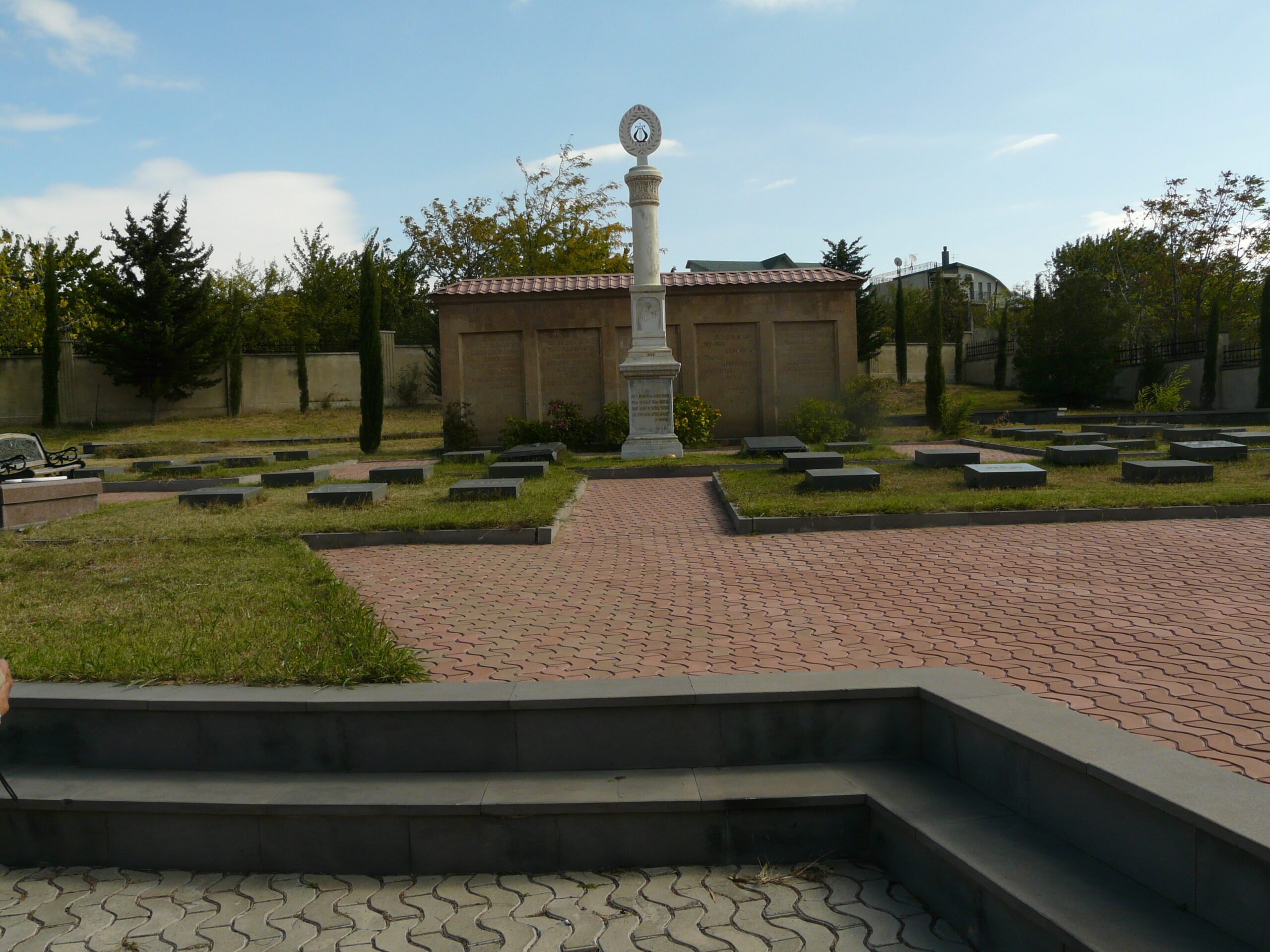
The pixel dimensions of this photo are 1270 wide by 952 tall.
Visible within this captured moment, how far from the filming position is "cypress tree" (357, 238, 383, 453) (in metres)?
24.2

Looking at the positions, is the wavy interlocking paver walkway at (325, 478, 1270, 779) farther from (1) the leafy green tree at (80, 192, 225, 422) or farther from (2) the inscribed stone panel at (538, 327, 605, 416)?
(1) the leafy green tree at (80, 192, 225, 422)

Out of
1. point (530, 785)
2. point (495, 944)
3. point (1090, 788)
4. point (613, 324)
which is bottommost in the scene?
point (495, 944)

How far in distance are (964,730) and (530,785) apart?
72.1 inches

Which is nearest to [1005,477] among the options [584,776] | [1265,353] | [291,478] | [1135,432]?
[1135,432]

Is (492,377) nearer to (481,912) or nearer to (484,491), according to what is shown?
(484,491)

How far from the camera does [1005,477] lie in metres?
12.1

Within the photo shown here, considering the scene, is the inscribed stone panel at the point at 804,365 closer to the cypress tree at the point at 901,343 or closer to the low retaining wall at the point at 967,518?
the low retaining wall at the point at 967,518

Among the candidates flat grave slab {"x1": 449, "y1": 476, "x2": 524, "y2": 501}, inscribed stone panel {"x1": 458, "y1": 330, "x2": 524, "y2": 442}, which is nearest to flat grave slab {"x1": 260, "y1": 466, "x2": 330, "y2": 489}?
flat grave slab {"x1": 449, "y1": 476, "x2": 524, "y2": 501}

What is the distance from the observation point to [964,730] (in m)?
3.83

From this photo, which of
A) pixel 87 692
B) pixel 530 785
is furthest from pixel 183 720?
pixel 530 785

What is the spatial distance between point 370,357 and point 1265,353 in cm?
3056

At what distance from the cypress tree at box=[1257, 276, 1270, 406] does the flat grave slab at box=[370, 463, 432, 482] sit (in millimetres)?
30679

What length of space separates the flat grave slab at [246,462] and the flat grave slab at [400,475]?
5140mm

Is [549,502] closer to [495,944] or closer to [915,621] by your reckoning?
[915,621]
